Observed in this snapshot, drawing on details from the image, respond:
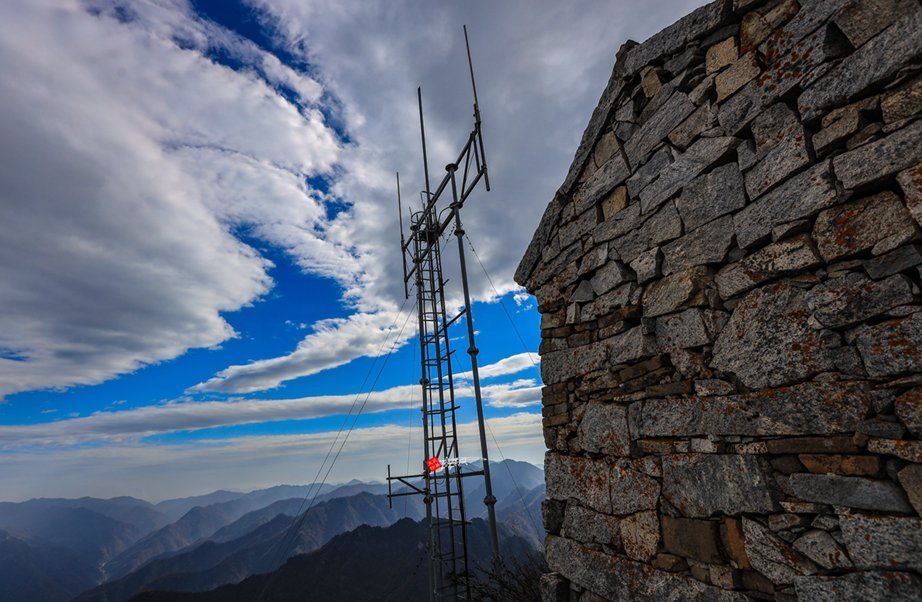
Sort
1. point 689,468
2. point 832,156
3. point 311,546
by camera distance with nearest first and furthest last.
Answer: point 832,156 < point 689,468 < point 311,546

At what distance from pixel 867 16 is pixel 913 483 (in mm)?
2257

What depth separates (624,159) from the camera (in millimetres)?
3715

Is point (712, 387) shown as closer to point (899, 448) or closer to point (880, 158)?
point (899, 448)

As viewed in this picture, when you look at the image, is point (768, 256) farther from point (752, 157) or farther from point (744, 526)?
point (744, 526)

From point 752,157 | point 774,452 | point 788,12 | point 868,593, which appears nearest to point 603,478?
point 774,452

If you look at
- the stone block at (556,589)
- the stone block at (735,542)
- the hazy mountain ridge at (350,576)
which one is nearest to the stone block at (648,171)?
the stone block at (735,542)

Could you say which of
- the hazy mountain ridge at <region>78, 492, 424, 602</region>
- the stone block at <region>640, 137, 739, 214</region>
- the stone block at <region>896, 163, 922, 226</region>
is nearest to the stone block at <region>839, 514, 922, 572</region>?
the stone block at <region>896, 163, 922, 226</region>

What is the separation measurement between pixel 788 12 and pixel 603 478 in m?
3.36

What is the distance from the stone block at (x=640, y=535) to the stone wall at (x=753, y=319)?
0.01 m

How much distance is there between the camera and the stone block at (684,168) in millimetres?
2885

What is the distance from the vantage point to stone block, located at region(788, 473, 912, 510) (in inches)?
79.2

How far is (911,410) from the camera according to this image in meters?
1.98

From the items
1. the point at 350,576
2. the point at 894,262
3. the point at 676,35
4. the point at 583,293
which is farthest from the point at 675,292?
the point at 350,576

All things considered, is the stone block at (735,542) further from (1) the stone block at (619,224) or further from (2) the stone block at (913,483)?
(1) the stone block at (619,224)
